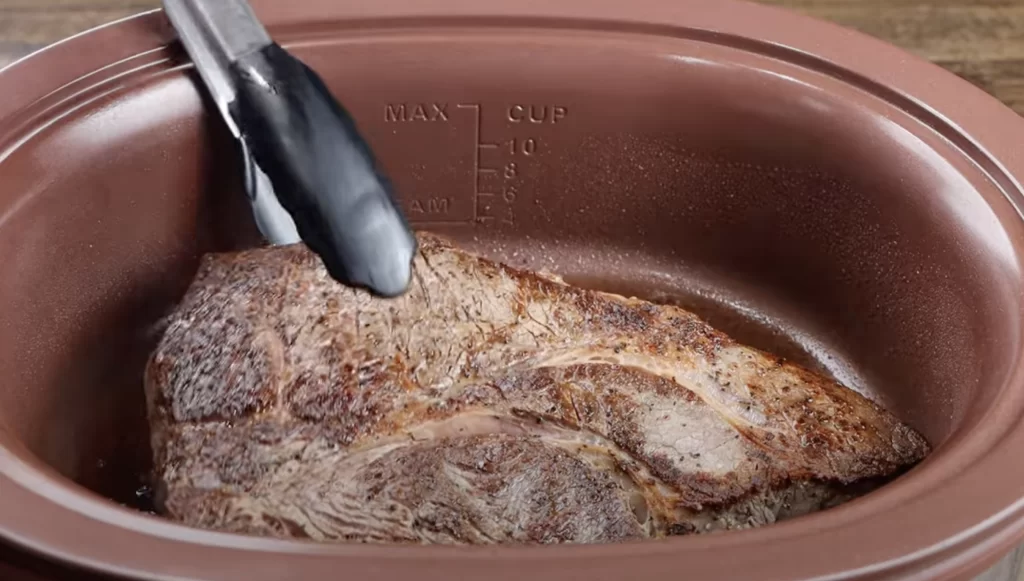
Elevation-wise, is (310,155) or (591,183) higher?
(310,155)

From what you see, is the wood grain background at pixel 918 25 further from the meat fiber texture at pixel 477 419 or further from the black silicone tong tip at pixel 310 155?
the meat fiber texture at pixel 477 419

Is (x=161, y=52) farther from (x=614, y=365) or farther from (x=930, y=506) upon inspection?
(x=930, y=506)

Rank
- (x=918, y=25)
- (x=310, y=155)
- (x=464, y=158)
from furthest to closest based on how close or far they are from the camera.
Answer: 1. (x=918, y=25)
2. (x=464, y=158)
3. (x=310, y=155)

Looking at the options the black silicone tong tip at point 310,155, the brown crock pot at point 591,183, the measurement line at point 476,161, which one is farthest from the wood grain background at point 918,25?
the measurement line at point 476,161

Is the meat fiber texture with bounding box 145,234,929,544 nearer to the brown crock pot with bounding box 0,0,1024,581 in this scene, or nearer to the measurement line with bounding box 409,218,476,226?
the brown crock pot with bounding box 0,0,1024,581

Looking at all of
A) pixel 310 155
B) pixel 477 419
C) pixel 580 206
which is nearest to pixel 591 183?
pixel 580 206

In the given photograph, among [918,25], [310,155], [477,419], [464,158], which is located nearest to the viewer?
[477,419]

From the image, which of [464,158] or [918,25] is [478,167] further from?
[918,25]

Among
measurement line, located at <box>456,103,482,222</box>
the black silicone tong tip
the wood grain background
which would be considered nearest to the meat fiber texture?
the black silicone tong tip
